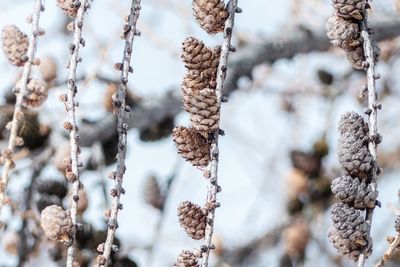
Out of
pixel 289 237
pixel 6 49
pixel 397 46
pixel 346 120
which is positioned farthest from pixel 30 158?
pixel 397 46

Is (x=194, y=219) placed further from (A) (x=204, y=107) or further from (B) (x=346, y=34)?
(B) (x=346, y=34)

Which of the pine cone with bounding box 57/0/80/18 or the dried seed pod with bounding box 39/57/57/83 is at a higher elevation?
the dried seed pod with bounding box 39/57/57/83

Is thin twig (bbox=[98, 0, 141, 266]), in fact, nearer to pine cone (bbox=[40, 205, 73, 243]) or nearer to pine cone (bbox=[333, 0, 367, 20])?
pine cone (bbox=[40, 205, 73, 243])

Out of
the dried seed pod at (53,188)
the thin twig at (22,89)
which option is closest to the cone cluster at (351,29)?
the thin twig at (22,89)

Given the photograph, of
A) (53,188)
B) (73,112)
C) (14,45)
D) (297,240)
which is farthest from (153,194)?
(73,112)

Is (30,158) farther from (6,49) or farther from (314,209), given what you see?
(314,209)

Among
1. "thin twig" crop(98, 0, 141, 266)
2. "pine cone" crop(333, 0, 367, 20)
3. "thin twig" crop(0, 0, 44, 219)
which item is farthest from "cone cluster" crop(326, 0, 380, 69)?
"thin twig" crop(0, 0, 44, 219)
